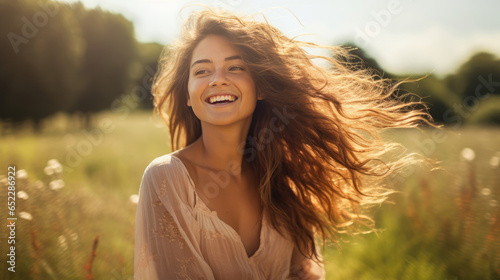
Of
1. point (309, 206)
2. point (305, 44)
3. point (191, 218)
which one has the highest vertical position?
point (305, 44)

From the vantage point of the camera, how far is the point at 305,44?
2711 mm

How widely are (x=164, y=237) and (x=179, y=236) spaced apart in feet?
0.29

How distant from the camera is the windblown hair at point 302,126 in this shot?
8.53 ft

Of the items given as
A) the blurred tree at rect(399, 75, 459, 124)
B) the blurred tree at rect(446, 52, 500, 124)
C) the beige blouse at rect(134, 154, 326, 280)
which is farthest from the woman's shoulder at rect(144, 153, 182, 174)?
the blurred tree at rect(446, 52, 500, 124)

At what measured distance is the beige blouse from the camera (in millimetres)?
2137

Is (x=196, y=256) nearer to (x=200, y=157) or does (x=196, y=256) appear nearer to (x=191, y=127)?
(x=200, y=157)

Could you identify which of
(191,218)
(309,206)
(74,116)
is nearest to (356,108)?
(309,206)

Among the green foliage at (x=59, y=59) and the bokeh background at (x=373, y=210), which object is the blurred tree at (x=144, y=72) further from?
the bokeh background at (x=373, y=210)

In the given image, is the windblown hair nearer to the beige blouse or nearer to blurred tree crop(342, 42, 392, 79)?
blurred tree crop(342, 42, 392, 79)

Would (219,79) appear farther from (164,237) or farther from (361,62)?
(361,62)

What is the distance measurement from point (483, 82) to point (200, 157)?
647 centimetres

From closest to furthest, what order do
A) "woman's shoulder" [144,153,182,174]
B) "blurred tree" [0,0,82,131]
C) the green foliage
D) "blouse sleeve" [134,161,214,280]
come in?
"blouse sleeve" [134,161,214,280], "woman's shoulder" [144,153,182,174], the green foliage, "blurred tree" [0,0,82,131]

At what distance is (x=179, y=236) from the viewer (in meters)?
2.17

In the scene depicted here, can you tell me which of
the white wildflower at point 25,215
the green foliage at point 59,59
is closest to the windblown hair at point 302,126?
the white wildflower at point 25,215
